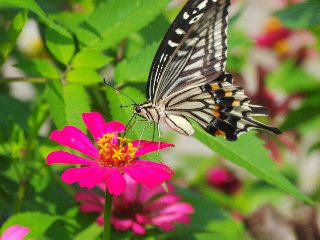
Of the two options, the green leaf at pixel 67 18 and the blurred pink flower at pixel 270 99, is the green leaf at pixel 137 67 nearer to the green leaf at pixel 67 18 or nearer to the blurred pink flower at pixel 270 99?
the green leaf at pixel 67 18

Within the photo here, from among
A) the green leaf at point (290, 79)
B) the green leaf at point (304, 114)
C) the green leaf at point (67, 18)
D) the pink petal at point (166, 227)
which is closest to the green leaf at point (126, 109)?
the pink petal at point (166, 227)

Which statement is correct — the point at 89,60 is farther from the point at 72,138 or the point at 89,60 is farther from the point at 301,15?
the point at 301,15

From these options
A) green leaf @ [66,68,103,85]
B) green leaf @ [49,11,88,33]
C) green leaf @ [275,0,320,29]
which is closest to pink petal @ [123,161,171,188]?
green leaf @ [66,68,103,85]

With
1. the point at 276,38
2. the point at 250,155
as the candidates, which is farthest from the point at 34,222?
the point at 276,38

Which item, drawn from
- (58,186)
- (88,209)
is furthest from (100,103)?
(88,209)

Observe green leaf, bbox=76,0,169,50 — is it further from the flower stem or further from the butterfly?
the flower stem
